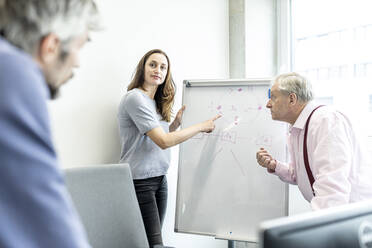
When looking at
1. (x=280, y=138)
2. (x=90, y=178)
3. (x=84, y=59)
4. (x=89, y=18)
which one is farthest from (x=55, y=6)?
(x=280, y=138)

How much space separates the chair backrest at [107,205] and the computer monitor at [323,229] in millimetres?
1263

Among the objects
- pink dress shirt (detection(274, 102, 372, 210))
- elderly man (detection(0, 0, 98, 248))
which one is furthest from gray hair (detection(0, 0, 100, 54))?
pink dress shirt (detection(274, 102, 372, 210))

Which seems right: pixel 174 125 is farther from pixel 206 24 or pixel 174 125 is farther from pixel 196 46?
pixel 206 24

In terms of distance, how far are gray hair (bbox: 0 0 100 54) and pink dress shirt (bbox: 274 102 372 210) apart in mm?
1248

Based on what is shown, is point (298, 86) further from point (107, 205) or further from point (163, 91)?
point (107, 205)

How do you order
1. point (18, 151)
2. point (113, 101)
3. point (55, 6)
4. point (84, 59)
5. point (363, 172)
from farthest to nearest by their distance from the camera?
1. point (113, 101)
2. point (84, 59)
3. point (363, 172)
4. point (55, 6)
5. point (18, 151)

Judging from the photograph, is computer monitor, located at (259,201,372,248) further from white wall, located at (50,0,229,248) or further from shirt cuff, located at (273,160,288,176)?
white wall, located at (50,0,229,248)

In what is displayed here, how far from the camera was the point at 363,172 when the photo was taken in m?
1.69

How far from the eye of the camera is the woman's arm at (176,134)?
2062mm

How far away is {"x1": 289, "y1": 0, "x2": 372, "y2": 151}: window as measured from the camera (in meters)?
2.56

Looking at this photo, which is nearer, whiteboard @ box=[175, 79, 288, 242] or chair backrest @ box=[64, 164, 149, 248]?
chair backrest @ box=[64, 164, 149, 248]

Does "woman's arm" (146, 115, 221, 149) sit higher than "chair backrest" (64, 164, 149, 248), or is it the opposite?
"woman's arm" (146, 115, 221, 149)

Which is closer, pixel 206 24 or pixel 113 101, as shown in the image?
pixel 113 101

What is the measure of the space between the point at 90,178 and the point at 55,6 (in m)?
1.15
